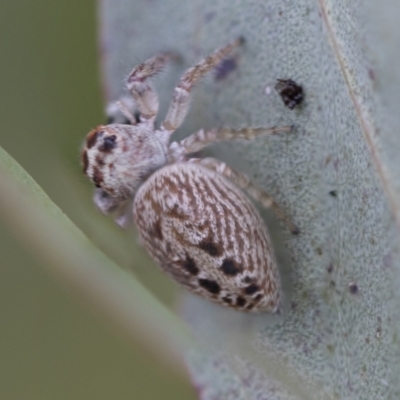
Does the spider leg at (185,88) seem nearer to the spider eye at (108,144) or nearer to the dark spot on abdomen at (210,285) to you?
the spider eye at (108,144)

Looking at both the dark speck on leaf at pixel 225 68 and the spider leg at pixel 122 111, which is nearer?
the dark speck on leaf at pixel 225 68

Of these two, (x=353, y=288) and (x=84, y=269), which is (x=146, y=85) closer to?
(x=84, y=269)

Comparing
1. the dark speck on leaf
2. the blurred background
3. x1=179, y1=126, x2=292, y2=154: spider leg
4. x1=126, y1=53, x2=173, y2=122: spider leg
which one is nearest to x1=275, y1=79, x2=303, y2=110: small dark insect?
x1=179, y1=126, x2=292, y2=154: spider leg

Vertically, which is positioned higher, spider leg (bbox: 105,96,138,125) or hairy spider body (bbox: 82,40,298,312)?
spider leg (bbox: 105,96,138,125)

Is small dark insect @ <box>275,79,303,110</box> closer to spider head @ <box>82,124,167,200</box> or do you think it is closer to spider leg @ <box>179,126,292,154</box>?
spider leg @ <box>179,126,292,154</box>

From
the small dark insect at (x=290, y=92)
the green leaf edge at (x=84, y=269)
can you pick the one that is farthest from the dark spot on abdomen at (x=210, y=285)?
the small dark insect at (x=290, y=92)

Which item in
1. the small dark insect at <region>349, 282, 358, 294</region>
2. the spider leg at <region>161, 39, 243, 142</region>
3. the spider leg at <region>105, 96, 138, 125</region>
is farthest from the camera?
the spider leg at <region>105, 96, 138, 125</region>

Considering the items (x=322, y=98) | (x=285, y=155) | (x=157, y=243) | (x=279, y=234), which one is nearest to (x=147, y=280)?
(x=157, y=243)
